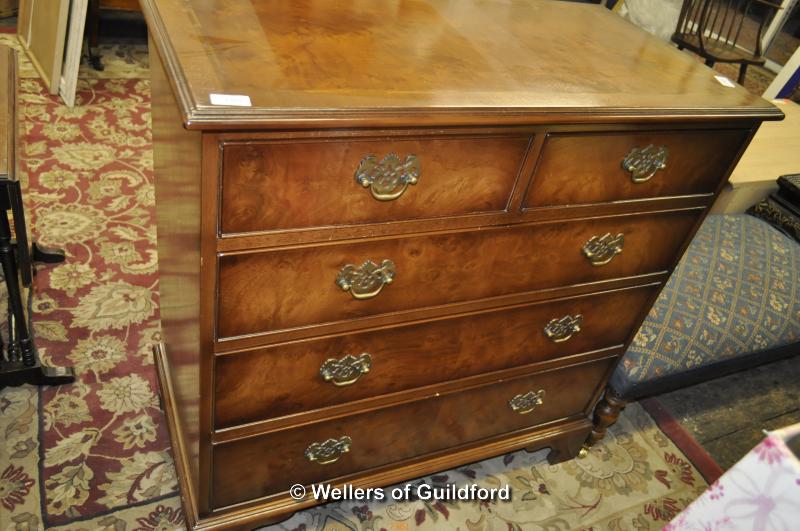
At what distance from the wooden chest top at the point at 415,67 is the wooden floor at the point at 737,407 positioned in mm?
1341

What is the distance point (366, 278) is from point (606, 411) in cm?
111

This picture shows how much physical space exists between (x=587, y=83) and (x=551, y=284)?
46cm

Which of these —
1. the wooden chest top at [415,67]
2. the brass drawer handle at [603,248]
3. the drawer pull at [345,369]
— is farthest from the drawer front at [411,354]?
the wooden chest top at [415,67]

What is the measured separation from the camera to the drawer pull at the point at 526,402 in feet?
5.80

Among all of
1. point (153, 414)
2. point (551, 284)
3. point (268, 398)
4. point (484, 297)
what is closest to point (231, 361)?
point (268, 398)

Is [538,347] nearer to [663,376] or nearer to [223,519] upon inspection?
[663,376]

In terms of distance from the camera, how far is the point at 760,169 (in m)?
2.58

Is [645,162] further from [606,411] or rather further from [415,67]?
[606,411]

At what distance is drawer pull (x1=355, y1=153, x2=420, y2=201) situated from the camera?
41.9 inches

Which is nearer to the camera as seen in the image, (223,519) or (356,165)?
(356,165)

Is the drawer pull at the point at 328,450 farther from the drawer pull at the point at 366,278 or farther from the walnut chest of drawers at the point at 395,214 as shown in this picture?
the drawer pull at the point at 366,278

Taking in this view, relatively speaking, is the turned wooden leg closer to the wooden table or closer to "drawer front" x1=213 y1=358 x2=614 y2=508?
"drawer front" x1=213 y1=358 x2=614 y2=508

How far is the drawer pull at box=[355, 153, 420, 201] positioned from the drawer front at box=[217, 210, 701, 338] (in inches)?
4.4

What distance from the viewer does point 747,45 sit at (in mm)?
6000
